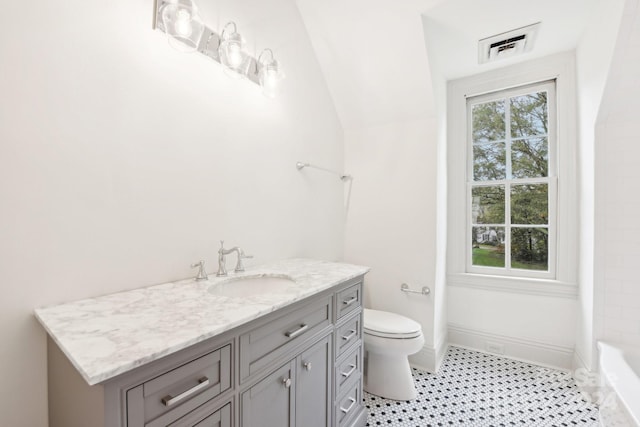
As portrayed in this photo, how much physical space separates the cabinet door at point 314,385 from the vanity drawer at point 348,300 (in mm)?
147

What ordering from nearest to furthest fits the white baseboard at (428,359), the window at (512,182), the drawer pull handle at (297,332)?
the drawer pull handle at (297,332) < the white baseboard at (428,359) < the window at (512,182)

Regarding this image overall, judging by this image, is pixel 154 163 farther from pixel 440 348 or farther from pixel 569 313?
pixel 569 313

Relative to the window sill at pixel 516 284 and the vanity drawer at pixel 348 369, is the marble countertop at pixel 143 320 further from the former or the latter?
the window sill at pixel 516 284

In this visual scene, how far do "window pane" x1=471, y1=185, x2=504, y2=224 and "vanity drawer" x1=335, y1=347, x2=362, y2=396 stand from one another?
177 cm

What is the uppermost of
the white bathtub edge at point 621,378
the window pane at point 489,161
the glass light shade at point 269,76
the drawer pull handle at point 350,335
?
the glass light shade at point 269,76

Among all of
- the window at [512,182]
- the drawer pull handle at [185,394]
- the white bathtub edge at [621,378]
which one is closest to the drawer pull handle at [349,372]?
the drawer pull handle at [185,394]

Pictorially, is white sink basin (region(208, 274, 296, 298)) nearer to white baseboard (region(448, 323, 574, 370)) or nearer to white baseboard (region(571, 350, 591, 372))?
white baseboard (region(448, 323, 574, 370))

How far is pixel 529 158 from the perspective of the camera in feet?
8.29

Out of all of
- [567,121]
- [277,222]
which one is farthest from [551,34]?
[277,222]

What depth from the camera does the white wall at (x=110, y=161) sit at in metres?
0.91

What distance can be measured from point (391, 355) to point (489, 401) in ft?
2.22

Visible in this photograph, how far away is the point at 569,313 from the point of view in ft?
7.61

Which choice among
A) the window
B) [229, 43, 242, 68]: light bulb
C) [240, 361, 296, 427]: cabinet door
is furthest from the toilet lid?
[229, 43, 242, 68]: light bulb

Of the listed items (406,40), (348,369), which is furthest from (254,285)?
(406,40)
